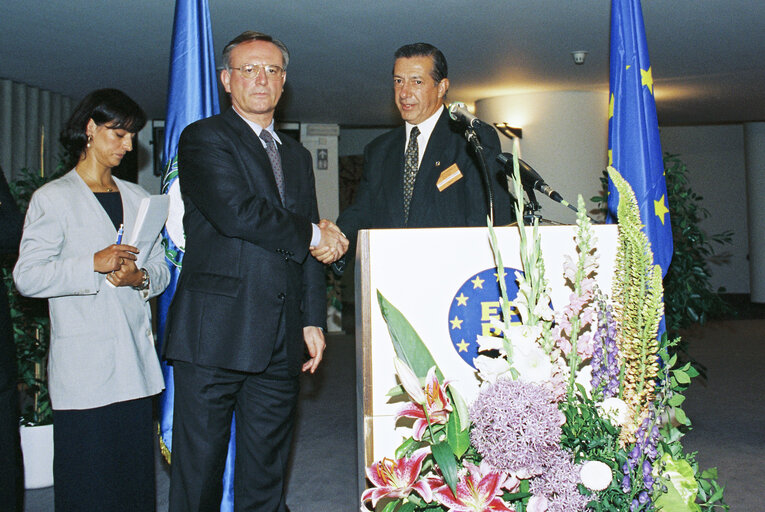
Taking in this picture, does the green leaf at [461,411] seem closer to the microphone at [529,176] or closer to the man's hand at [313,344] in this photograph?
the microphone at [529,176]

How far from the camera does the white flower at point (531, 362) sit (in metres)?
0.95

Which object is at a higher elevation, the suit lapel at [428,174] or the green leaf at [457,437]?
the suit lapel at [428,174]

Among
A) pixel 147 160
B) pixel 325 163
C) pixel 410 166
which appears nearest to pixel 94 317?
pixel 410 166

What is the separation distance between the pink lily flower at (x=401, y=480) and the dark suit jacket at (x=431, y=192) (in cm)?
131

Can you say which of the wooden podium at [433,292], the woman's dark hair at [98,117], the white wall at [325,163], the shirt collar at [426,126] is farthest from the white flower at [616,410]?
the white wall at [325,163]

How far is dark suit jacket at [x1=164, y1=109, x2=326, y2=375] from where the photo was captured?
1.97 metres

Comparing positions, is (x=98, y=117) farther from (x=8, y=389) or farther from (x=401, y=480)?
(x=401, y=480)

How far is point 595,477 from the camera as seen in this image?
2.91ft

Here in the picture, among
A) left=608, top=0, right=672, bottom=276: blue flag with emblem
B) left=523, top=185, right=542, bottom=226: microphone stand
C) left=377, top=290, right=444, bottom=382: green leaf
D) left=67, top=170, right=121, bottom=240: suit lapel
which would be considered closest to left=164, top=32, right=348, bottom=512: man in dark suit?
left=67, top=170, right=121, bottom=240: suit lapel

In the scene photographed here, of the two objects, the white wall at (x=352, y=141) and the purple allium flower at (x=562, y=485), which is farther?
the white wall at (x=352, y=141)

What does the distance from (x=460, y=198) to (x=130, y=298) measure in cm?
119

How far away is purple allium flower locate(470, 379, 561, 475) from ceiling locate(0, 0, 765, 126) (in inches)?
167

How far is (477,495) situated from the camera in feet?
2.93

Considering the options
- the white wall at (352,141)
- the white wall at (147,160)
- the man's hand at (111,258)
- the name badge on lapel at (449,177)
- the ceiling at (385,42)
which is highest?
the white wall at (352,141)
